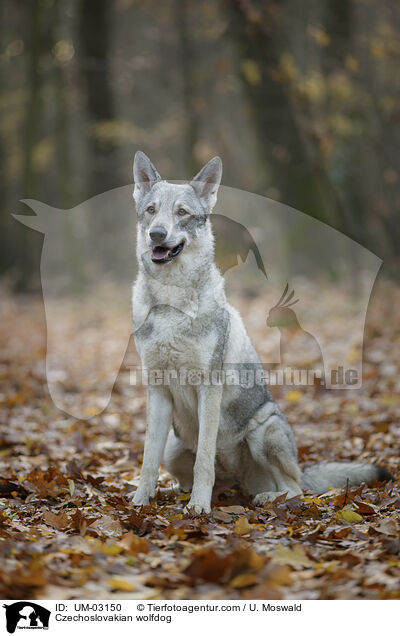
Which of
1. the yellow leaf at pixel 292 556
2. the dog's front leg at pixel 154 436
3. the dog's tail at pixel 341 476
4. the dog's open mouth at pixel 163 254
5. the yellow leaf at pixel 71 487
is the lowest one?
the yellow leaf at pixel 292 556

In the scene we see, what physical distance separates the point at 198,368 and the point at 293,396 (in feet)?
13.6

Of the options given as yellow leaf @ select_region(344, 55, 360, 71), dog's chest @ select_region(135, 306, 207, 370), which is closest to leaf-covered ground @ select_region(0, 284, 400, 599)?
dog's chest @ select_region(135, 306, 207, 370)

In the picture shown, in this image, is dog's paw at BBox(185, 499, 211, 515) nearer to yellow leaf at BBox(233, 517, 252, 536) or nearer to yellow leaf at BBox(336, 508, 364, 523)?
yellow leaf at BBox(233, 517, 252, 536)

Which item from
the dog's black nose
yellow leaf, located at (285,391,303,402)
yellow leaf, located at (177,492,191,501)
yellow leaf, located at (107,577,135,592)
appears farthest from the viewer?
yellow leaf, located at (285,391,303,402)

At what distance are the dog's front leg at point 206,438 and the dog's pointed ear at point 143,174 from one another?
1.66m

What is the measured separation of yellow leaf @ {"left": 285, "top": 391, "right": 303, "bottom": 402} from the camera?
8.52 m

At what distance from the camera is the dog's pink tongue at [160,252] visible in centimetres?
469

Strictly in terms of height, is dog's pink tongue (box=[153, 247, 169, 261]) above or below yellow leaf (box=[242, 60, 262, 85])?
below
